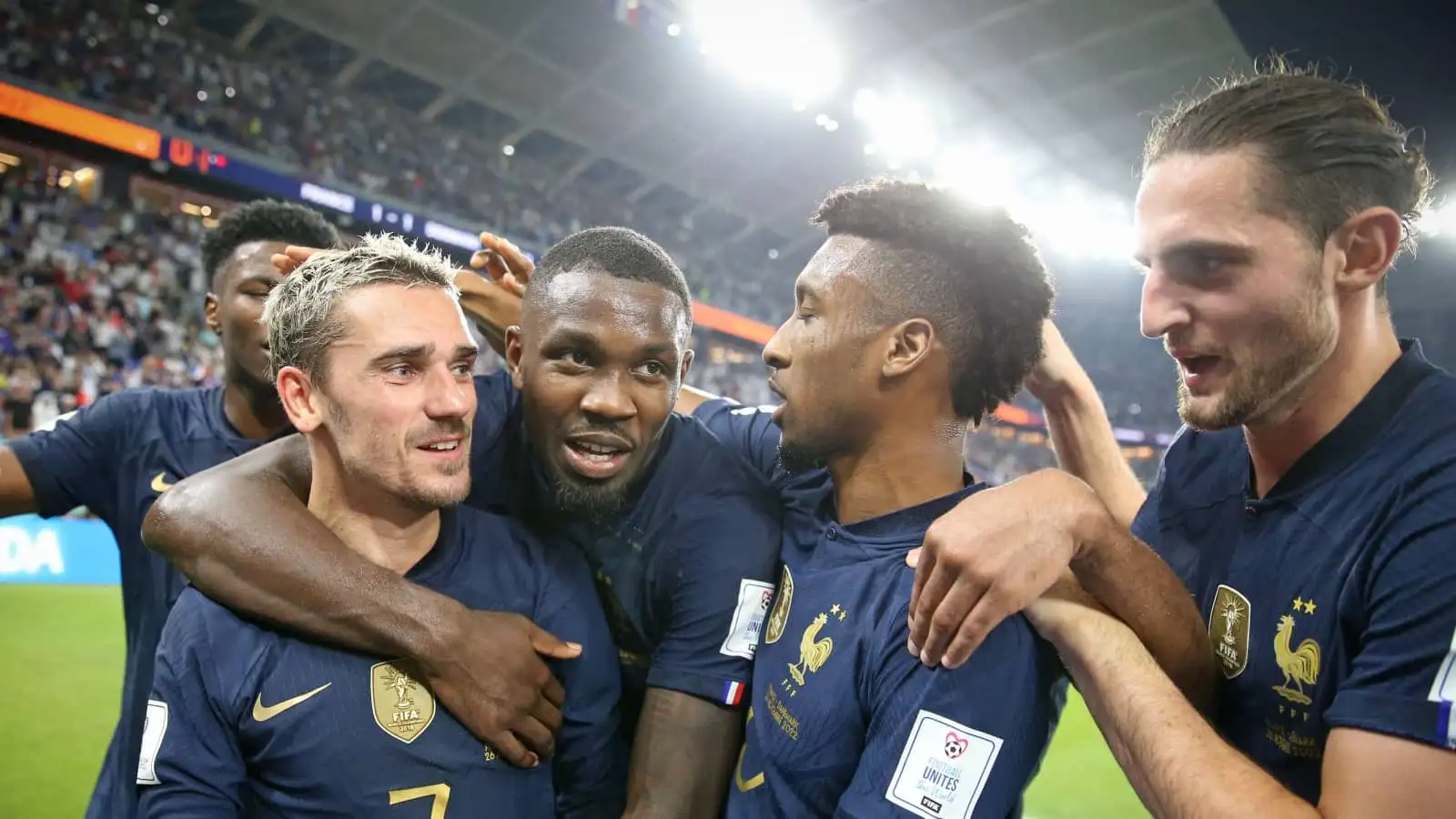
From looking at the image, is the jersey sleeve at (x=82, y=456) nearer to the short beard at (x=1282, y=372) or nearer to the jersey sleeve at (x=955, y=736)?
the jersey sleeve at (x=955, y=736)

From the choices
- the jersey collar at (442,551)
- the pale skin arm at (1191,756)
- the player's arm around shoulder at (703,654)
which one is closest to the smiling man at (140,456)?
the jersey collar at (442,551)

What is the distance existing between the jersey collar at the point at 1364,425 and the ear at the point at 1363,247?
17 centimetres

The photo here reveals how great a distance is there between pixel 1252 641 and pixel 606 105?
21371 millimetres

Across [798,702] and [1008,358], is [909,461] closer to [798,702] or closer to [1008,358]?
[1008,358]

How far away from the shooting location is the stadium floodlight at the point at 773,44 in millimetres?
17406

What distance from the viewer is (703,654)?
197 cm

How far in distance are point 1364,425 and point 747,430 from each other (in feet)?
4.91

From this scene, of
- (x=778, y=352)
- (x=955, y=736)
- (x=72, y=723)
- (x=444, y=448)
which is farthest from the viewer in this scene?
(x=72, y=723)

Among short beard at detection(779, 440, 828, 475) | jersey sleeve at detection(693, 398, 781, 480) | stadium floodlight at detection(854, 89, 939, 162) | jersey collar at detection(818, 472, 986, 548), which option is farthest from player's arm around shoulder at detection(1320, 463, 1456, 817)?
stadium floodlight at detection(854, 89, 939, 162)

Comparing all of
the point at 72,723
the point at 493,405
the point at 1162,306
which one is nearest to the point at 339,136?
the point at 72,723

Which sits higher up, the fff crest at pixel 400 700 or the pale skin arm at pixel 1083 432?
the pale skin arm at pixel 1083 432

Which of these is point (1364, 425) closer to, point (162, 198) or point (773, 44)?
point (773, 44)

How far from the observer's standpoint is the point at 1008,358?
2.03m

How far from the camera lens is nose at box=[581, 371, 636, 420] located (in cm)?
210
